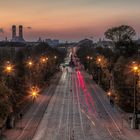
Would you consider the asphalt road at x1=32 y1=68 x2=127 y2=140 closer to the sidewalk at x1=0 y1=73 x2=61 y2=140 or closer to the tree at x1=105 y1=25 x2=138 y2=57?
the sidewalk at x1=0 y1=73 x2=61 y2=140

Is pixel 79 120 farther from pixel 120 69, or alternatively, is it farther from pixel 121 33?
pixel 121 33

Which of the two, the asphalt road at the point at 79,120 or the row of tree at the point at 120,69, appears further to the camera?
the row of tree at the point at 120,69

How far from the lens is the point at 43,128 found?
171 feet

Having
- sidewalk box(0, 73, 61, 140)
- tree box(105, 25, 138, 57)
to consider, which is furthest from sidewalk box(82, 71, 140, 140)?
tree box(105, 25, 138, 57)

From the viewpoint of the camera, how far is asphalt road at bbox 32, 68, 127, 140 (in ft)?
156

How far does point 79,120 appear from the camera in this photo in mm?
57500

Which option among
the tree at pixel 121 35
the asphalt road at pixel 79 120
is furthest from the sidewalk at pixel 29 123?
the tree at pixel 121 35

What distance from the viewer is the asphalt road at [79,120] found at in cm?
4759

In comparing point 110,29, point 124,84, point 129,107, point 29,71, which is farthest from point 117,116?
point 110,29

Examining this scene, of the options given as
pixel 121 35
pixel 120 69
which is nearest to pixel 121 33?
pixel 121 35

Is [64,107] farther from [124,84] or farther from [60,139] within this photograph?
[60,139]

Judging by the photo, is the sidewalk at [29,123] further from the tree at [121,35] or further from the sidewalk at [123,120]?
the tree at [121,35]

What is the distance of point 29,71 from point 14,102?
86.2 feet

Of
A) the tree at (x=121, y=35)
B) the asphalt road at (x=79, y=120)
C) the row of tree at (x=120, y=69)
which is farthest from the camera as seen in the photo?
the tree at (x=121, y=35)
